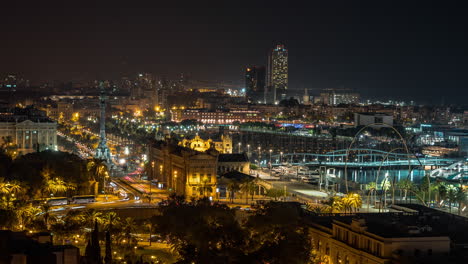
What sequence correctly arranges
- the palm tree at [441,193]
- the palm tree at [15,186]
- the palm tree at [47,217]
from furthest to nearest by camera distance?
the palm tree at [441,193] → the palm tree at [15,186] → the palm tree at [47,217]

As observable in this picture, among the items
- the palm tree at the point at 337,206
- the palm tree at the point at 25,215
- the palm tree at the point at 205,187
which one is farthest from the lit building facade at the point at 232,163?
the palm tree at the point at 25,215

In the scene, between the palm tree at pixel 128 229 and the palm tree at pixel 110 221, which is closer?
the palm tree at pixel 128 229

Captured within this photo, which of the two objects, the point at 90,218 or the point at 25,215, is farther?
the point at 90,218

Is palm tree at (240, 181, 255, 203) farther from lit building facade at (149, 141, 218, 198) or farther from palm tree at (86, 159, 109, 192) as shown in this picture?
palm tree at (86, 159, 109, 192)

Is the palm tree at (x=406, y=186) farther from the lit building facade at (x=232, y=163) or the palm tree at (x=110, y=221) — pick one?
the palm tree at (x=110, y=221)

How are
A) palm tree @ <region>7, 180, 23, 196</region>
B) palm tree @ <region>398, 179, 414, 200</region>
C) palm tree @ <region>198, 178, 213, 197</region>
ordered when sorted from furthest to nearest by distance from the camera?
1. palm tree @ <region>398, 179, 414, 200</region>
2. palm tree @ <region>198, 178, 213, 197</region>
3. palm tree @ <region>7, 180, 23, 196</region>

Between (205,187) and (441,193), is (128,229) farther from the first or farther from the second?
(441,193)

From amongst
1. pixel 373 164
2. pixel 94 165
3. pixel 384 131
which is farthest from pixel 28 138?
pixel 384 131

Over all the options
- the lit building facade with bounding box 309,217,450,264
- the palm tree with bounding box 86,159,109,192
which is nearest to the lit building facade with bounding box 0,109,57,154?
the palm tree with bounding box 86,159,109,192

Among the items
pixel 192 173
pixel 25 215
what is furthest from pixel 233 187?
pixel 25 215

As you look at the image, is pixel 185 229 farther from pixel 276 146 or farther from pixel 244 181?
pixel 276 146

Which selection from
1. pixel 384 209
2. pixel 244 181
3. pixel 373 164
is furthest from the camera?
pixel 373 164
